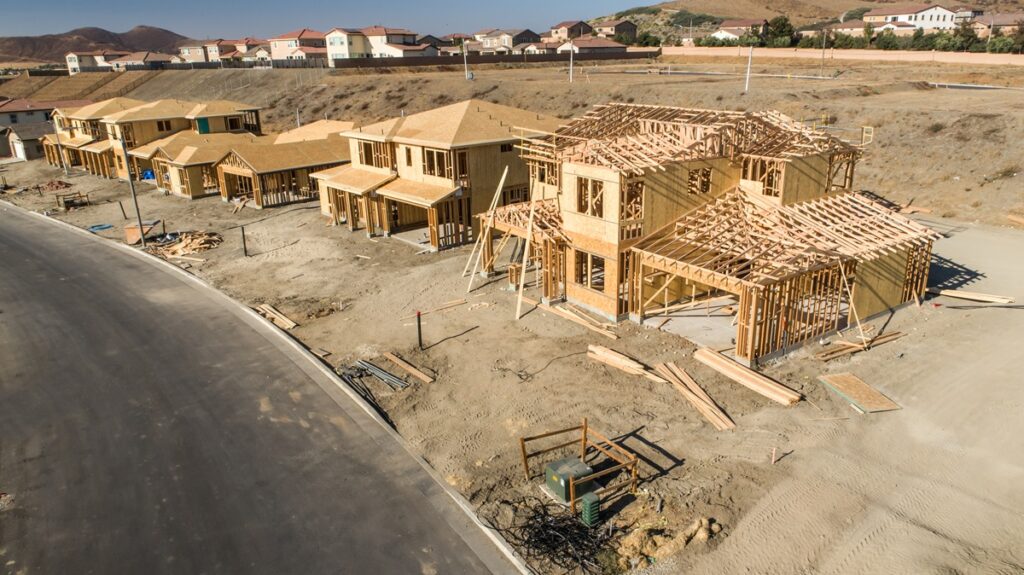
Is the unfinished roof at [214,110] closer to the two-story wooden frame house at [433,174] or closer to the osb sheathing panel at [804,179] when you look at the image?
the two-story wooden frame house at [433,174]

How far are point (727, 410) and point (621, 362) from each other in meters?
3.86

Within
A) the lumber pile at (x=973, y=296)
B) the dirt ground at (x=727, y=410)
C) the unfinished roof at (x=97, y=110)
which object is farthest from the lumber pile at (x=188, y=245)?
the lumber pile at (x=973, y=296)

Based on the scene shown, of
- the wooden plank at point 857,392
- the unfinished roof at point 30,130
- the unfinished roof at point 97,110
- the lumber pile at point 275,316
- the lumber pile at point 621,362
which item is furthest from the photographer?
the unfinished roof at point 30,130

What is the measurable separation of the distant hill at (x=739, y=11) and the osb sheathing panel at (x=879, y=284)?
464ft

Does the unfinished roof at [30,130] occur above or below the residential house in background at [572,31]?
below

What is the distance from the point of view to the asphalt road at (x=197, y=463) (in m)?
13.6

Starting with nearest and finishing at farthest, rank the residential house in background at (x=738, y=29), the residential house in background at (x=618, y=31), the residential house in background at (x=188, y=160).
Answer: the residential house in background at (x=188, y=160), the residential house in background at (x=738, y=29), the residential house in background at (x=618, y=31)

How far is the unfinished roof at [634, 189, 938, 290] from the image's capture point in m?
20.7

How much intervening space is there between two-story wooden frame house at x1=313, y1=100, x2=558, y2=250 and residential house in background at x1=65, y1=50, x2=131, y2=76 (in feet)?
428

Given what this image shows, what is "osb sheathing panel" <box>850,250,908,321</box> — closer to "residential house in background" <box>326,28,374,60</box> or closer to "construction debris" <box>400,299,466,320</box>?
"construction debris" <box>400,299,466,320</box>

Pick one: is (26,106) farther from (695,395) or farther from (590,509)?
(590,509)

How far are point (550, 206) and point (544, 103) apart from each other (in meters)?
43.1

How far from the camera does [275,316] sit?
26047mm

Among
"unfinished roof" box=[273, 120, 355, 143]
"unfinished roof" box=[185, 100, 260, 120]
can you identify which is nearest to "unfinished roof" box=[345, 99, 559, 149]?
"unfinished roof" box=[273, 120, 355, 143]
